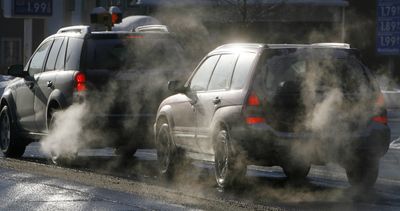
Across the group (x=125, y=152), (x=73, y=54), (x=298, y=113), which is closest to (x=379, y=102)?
(x=298, y=113)

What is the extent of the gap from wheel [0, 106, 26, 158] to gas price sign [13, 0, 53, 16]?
78.5 feet

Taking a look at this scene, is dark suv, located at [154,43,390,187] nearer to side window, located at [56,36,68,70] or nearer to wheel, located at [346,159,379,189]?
wheel, located at [346,159,379,189]

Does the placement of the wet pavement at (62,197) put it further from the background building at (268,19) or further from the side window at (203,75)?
the background building at (268,19)

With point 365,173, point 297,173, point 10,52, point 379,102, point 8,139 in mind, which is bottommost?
point 10,52

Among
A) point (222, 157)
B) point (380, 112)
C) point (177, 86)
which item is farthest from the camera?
point (177, 86)

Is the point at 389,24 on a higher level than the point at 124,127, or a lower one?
higher

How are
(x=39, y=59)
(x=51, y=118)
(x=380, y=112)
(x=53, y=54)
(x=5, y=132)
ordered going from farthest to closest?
1. (x=5, y=132)
2. (x=39, y=59)
3. (x=53, y=54)
4. (x=51, y=118)
5. (x=380, y=112)

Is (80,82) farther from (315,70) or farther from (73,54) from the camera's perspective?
(315,70)

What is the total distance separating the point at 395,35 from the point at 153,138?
9.19 meters

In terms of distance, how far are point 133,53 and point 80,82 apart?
0.86m

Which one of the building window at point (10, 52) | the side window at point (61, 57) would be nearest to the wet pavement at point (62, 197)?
the side window at point (61, 57)

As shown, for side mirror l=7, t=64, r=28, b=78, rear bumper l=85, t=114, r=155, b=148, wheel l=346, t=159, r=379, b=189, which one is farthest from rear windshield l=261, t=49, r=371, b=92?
side mirror l=7, t=64, r=28, b=78

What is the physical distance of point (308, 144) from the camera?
12961 mm

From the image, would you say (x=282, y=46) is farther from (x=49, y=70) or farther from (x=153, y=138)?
(x=49, y=70)
